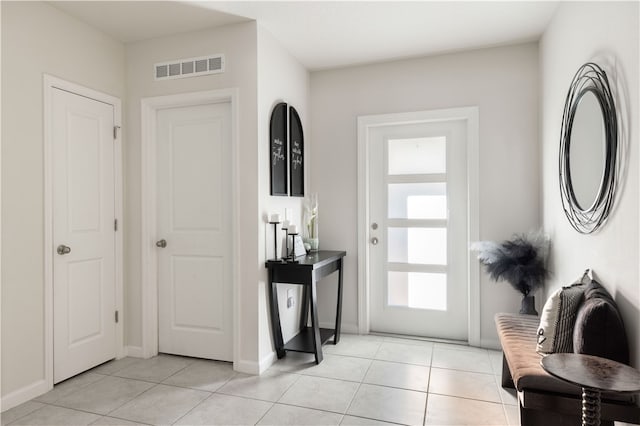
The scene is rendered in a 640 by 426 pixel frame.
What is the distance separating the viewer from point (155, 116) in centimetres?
321

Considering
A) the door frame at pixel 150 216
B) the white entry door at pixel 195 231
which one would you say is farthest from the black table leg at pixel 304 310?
the door frame at pixel 150 216

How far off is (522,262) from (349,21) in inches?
87.5

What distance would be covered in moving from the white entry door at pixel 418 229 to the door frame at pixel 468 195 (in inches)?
2.6

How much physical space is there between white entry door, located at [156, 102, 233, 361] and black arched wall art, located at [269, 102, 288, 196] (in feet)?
1.11

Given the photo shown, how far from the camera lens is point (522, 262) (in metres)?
2.94

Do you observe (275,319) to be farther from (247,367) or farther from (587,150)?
(587,150)

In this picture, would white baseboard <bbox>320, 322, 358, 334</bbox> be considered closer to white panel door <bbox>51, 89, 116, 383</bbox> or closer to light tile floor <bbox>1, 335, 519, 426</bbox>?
light tile floor <bbox>1, 335, 519, 426</bbox>

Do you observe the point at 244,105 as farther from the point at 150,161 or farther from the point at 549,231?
the point at 549,231

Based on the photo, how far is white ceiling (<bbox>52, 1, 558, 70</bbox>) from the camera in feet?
8.71

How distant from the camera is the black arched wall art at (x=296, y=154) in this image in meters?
3.40

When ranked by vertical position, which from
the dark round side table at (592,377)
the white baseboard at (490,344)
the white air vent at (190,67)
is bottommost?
the white baseboard at (490,344)

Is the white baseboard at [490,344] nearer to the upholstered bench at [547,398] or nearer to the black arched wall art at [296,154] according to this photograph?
the upholstered bench at [547,398]

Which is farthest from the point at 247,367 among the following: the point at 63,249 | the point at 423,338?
the point at 423,338

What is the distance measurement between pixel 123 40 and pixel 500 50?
3.15 metres
